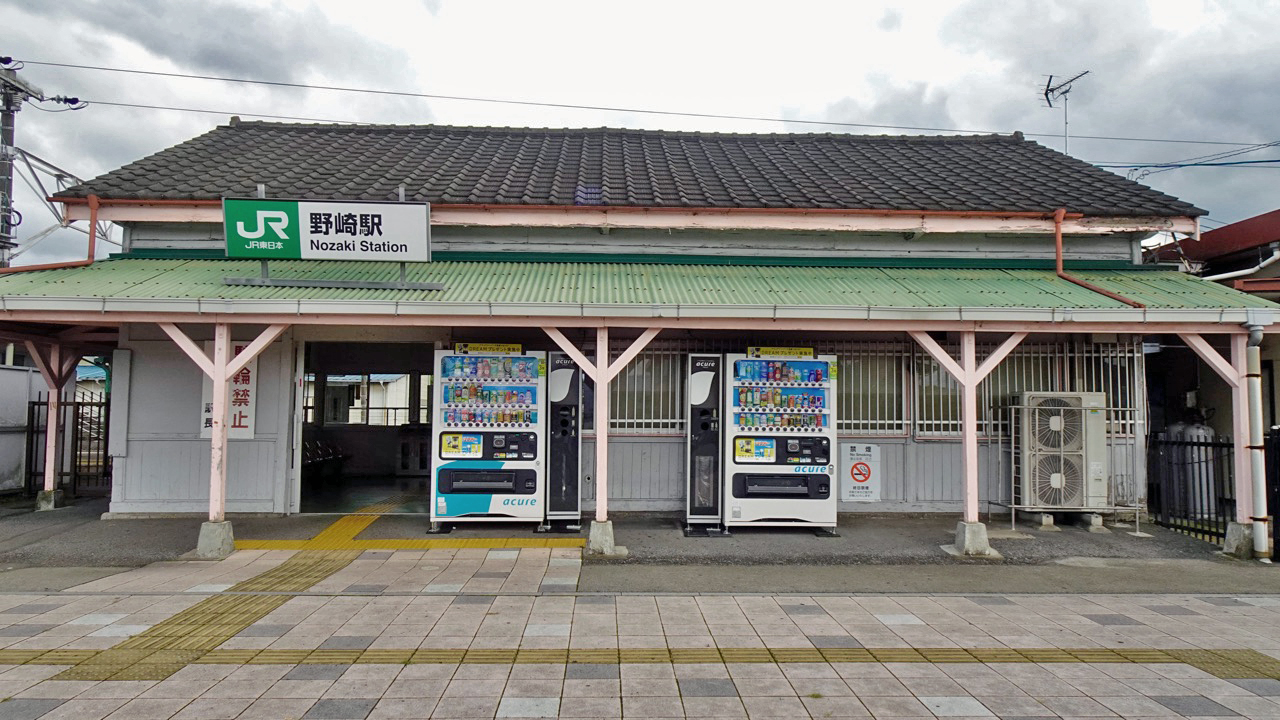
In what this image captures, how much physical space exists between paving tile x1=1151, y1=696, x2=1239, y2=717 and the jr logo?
9.01 meters

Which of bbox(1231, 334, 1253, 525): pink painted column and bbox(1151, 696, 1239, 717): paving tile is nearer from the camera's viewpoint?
bbox(1151, 696, 1239, 717): paving tile

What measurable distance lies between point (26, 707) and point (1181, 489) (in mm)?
12111

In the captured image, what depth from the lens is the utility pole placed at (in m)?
15.2

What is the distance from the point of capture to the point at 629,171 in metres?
11.1

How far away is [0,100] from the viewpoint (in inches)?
604

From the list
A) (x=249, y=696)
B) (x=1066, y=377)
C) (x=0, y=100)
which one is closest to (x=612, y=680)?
(x=249, y=696)

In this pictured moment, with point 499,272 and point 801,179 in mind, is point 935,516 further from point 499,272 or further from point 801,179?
point 499,272

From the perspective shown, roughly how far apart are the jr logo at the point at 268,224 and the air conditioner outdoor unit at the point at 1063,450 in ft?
30.8

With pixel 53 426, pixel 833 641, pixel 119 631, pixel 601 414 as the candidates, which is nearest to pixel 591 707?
pixel 833 641

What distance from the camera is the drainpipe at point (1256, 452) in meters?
7.83

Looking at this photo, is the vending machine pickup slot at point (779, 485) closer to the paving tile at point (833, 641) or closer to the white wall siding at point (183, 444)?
the paving tile at point (833, 641)

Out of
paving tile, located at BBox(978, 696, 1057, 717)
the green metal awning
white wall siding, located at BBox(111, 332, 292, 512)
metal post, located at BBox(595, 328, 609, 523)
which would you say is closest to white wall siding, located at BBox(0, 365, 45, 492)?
white wall siding, located at BBox(111, 332, 292, 512)

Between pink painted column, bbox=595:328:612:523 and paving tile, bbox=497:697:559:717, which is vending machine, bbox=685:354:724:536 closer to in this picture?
pink painted column, bbox=595:328:612:523

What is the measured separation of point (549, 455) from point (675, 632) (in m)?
3.66
